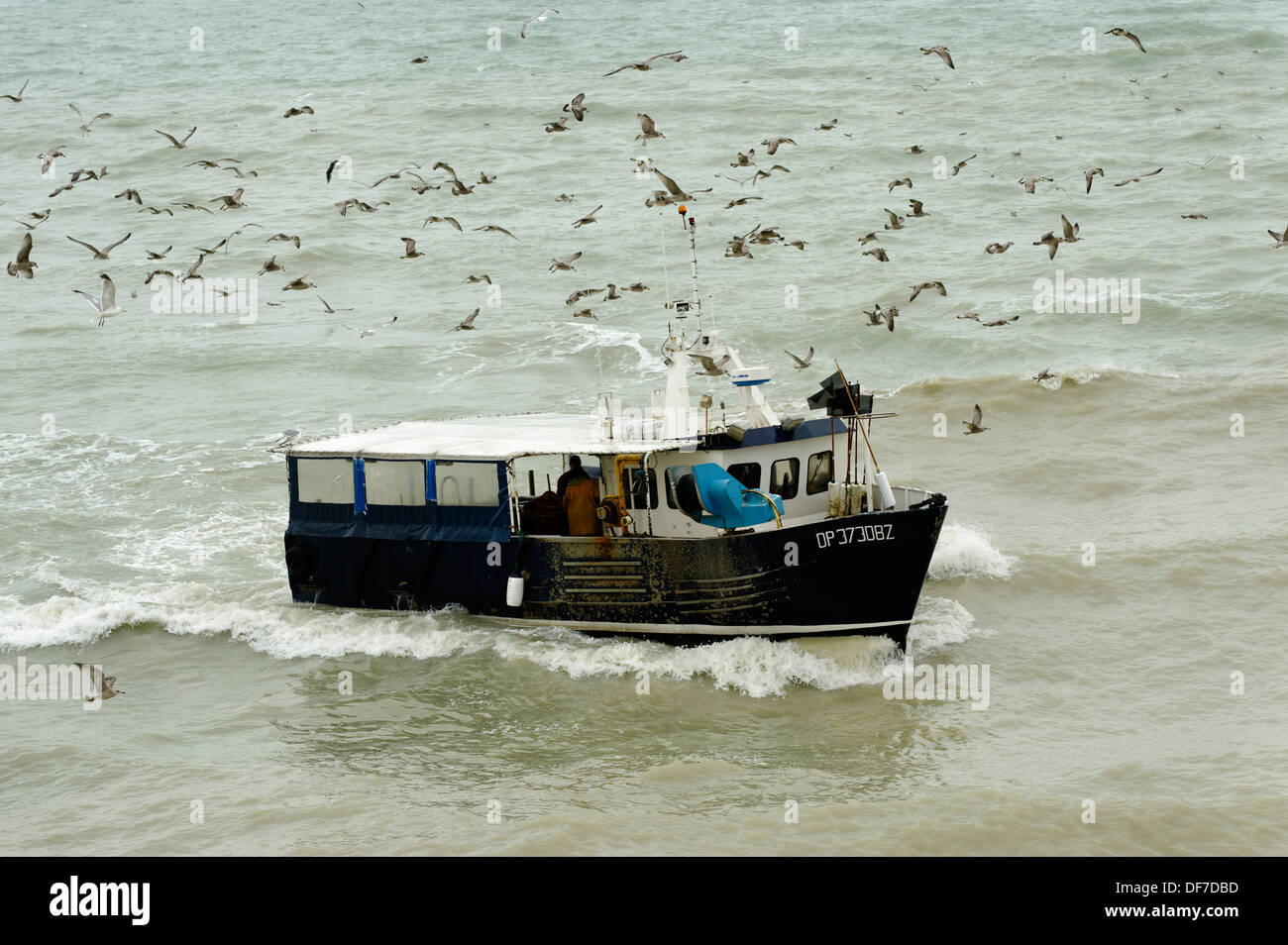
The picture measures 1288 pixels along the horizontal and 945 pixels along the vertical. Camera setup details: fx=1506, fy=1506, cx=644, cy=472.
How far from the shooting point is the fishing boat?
17125 millimetres

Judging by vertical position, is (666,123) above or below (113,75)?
below

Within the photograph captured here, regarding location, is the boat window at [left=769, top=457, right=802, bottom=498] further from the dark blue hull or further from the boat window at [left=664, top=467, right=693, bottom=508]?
the dark blue hull

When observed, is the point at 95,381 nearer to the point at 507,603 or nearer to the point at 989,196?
the point at 507,603

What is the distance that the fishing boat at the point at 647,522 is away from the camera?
1712 centimetres

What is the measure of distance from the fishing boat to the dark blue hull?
22mm

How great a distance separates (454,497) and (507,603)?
1454 millimetres

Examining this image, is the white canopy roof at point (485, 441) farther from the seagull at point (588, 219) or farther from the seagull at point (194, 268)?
the seagull at point (588, 219)

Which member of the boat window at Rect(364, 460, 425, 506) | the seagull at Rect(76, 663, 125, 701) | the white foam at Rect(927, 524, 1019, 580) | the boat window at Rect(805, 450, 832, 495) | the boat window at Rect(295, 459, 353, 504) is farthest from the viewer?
the white foam at Rect(927, 524, 1019, 580)

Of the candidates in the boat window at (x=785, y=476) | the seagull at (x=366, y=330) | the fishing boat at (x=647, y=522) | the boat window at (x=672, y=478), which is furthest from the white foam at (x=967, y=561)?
the seagull at (x=366, y=330)

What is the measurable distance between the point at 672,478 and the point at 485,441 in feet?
8.24

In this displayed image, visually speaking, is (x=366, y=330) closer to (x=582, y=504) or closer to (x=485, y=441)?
(x=485, y=441)

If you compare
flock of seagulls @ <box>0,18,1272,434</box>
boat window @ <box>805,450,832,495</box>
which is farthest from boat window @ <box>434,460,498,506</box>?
flock of seagulls @ <box>0,18,1272,434</box>

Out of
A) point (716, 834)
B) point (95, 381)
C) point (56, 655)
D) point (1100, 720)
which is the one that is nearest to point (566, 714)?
point (716, 834)

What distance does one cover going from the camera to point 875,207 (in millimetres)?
41625
